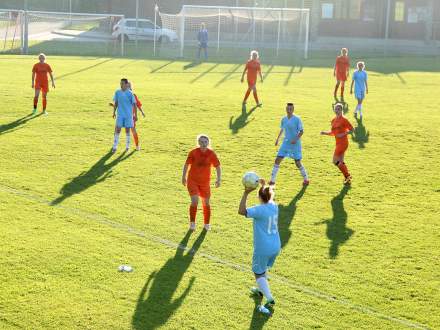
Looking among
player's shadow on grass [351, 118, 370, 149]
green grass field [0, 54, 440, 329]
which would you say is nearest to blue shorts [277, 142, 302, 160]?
green grass field [0, 54, 440, 329]

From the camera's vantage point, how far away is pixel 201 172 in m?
13.1

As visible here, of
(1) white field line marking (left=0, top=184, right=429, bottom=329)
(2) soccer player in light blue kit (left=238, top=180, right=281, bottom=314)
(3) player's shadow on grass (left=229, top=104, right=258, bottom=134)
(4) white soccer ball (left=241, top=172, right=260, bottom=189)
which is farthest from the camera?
(3) player's shadow on grass (left=229, top=104, right=258, bottom=134)

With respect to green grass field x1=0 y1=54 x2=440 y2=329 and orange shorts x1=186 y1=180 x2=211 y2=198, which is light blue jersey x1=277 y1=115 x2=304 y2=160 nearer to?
green grass field x1=0 y1=54 x2=440 y2=329

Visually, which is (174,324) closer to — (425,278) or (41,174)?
(425,278)

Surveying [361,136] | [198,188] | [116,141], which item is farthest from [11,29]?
[198,188]

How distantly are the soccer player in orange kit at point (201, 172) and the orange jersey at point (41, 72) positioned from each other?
11548 millimetres

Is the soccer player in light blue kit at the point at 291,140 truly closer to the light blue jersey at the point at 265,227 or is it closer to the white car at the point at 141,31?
the light blue jersey at the point at 265,227

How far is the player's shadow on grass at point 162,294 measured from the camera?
9945 mm

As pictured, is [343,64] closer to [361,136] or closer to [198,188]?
[361,136]

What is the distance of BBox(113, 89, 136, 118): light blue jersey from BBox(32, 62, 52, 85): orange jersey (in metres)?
5.53

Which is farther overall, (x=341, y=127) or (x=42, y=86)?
(x=42, y=86)

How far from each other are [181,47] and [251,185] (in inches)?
1355

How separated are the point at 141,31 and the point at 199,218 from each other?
38.2 meters

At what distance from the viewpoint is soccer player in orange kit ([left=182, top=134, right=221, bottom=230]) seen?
1284 centimetres
